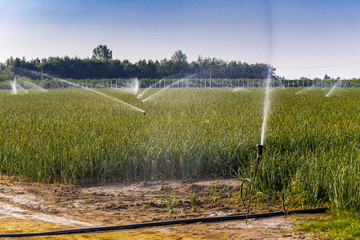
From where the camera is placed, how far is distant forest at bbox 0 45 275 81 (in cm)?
7962

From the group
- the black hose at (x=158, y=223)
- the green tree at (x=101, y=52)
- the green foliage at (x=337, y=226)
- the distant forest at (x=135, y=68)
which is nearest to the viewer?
the green foliage at (x=337, y=226)

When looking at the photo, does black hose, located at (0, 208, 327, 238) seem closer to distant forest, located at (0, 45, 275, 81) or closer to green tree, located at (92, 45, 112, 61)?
distant forest, located at (0, 45, 275, 81)

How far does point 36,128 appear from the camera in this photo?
782 cm

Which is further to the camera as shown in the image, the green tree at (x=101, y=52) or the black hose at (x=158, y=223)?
the green tree at (x=101, y=52)

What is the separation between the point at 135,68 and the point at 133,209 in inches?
3428

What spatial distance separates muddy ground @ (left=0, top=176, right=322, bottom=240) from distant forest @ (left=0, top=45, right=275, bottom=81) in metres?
72.5

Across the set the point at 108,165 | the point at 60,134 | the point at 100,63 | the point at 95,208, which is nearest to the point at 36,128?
the point at 60,134

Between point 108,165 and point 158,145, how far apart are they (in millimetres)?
957

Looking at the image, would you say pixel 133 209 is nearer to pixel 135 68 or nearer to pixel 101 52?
pixel 135 68

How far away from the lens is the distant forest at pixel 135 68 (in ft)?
261

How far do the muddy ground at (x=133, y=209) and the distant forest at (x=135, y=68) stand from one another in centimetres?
7252

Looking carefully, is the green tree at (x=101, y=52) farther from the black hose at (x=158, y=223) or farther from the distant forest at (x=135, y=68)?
the black hose at (x=158, y=223)

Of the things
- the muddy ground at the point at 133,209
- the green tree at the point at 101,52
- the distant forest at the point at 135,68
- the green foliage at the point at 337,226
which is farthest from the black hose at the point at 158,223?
the green tree at the point at 101,52

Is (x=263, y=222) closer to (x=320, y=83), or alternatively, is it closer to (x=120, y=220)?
(x=120, y=220)
